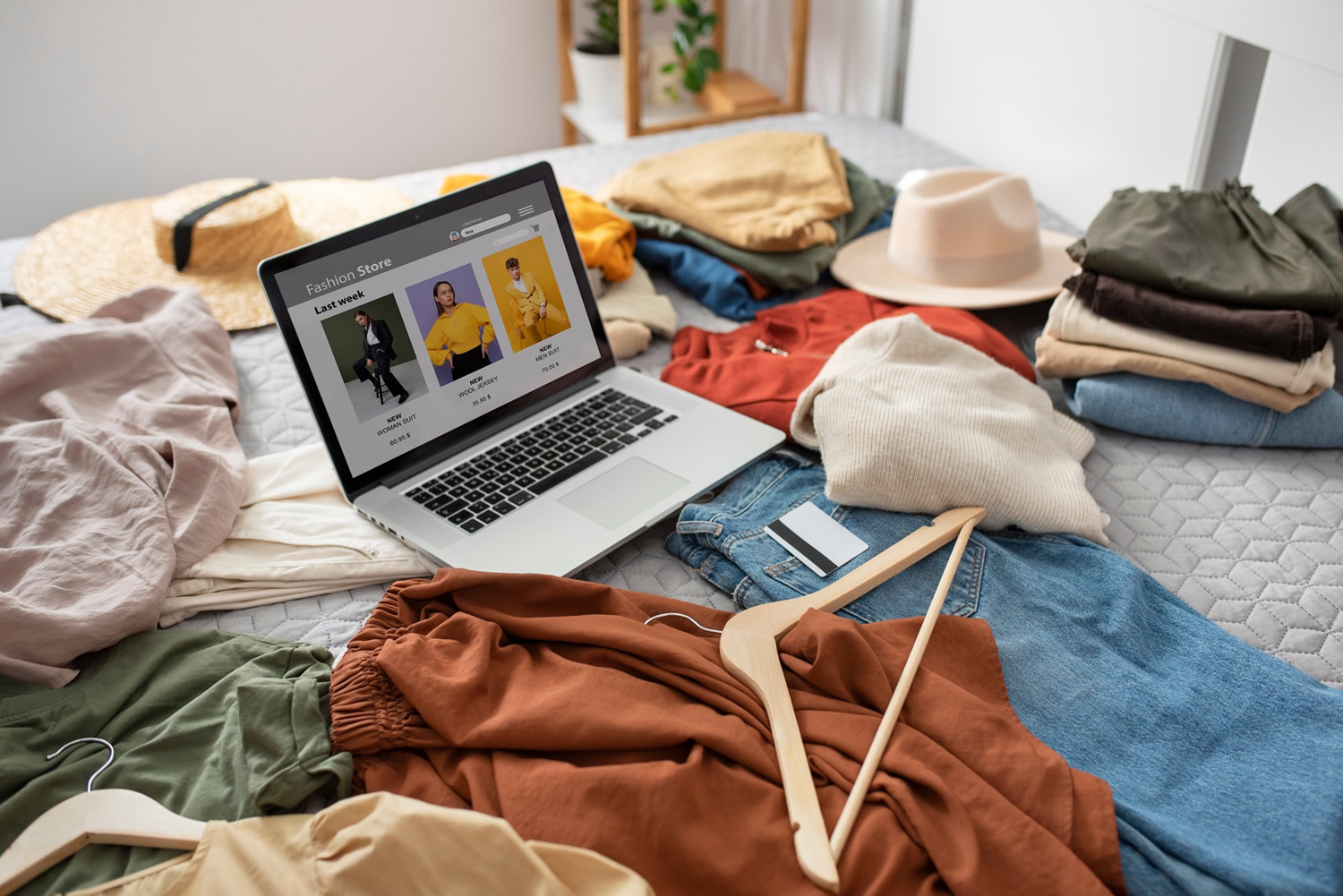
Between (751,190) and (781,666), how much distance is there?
1022mm

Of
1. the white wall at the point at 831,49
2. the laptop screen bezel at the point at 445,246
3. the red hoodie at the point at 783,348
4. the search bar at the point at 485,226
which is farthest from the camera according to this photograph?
the white wall at the point at 831,49

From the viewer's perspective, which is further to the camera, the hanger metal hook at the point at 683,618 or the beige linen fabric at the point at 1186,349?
the beige linen fabric at the point at 1186,349

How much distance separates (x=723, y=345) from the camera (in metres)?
1.33

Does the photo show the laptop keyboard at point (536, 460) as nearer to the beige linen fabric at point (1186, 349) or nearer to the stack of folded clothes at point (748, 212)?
the stack of folded clothes at point (748, 212)

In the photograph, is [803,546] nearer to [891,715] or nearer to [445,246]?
[891,715]

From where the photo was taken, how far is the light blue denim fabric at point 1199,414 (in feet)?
3.66

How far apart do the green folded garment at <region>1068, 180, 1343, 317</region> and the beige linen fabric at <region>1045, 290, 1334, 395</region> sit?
0.17 feet

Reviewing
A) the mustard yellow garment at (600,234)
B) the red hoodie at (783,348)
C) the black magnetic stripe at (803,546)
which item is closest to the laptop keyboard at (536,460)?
the red hoodie at (783,348)

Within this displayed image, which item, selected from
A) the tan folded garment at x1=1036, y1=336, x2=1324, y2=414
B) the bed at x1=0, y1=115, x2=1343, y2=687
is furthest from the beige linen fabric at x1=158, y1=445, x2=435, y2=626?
the tan folded garment at x1=1036, y1=336, x2=1324, y2=414

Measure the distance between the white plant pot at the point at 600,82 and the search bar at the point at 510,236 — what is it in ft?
5.89

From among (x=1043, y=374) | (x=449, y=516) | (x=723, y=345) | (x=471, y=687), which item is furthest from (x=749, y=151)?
(x=471, y=687)

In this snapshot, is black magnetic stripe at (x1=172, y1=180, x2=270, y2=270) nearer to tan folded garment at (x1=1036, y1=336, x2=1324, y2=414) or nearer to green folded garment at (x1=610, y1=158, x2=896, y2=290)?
green folded garment at (x1=610, y1=158, x2=896, y2=290)

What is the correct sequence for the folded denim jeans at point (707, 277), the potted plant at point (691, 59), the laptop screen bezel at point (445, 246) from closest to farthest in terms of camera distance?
the laptop screen bezel at point (445, 246) < the folded denim jeans at point (707, 277) < the potted plant at point (691, 59)

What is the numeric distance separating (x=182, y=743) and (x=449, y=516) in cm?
32
